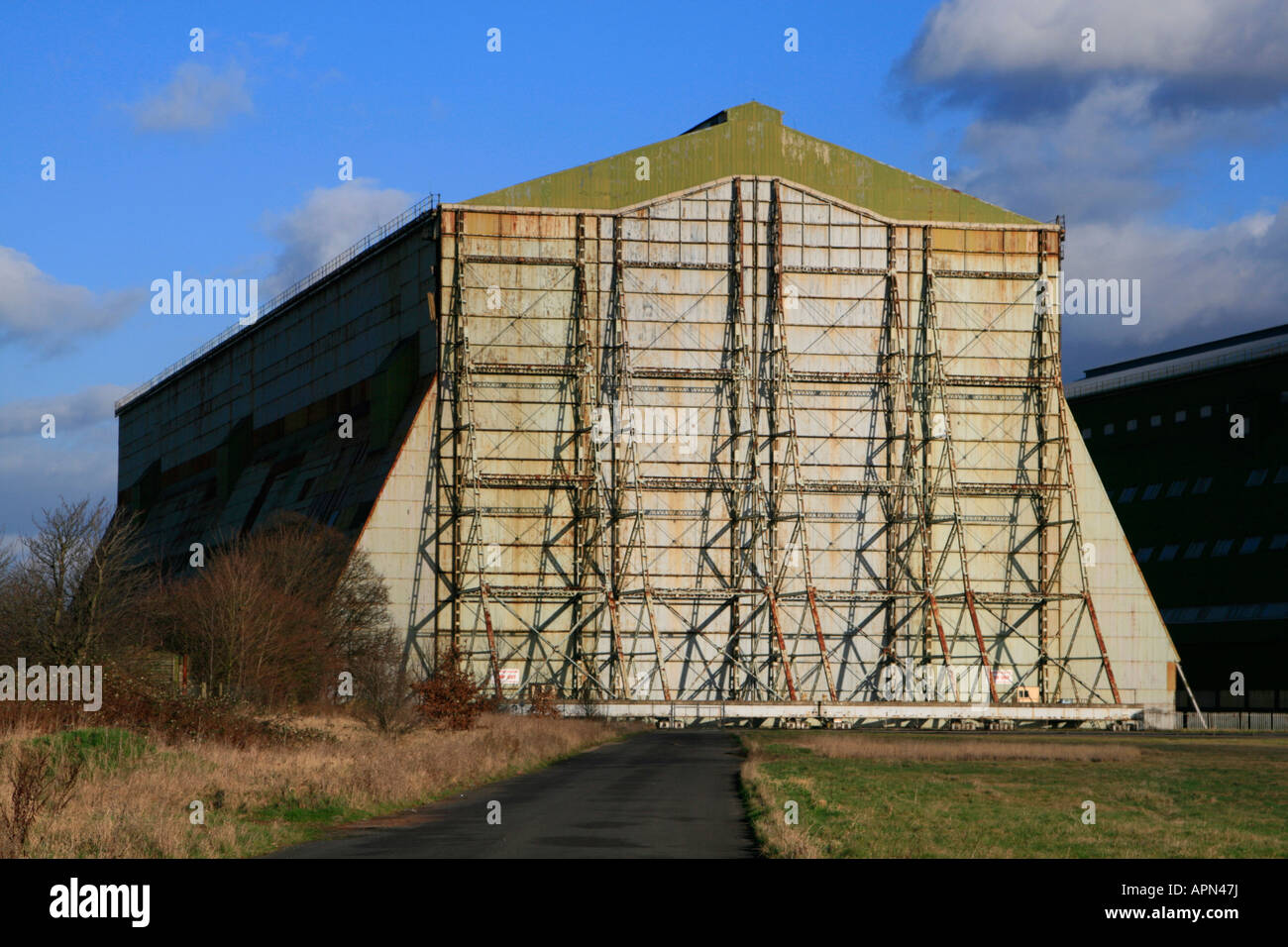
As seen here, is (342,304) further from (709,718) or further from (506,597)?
(709,718)

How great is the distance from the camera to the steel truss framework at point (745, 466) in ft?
220

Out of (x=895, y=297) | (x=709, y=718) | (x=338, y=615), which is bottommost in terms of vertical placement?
(x=709, y=718)

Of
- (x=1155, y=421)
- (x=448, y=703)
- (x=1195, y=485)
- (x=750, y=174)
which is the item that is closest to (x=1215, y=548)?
(x=1195, y=485)

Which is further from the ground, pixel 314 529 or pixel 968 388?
pixel 968 388

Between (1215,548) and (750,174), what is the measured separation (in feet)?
117

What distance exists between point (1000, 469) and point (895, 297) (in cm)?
931

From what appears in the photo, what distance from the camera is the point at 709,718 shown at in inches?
2544

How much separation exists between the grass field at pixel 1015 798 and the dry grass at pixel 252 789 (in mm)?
6168

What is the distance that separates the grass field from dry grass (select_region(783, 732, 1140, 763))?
73 mm

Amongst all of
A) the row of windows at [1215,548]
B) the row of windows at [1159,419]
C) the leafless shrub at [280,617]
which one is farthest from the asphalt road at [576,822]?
the row of windows at [1159,419]

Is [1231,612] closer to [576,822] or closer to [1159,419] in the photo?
[1159,419]

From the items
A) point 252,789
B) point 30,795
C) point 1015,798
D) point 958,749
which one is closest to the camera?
point 30,795

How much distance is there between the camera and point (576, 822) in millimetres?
22922
